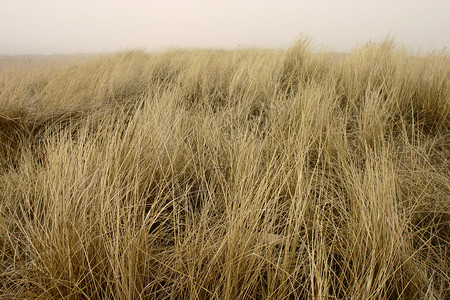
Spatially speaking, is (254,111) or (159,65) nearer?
(254,111)

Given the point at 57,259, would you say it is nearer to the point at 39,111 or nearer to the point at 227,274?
the point at 227,274

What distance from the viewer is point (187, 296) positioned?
66cm

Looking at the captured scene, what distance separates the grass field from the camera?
66 cm

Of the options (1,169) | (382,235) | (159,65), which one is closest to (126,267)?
(382,235)

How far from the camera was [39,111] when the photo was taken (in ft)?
6.26

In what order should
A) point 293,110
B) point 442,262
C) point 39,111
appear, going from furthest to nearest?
point 39,111 < point 293,110 < point 442,262

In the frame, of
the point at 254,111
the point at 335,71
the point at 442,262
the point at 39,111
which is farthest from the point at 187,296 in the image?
the point at 335,71

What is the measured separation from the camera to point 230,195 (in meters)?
0.82

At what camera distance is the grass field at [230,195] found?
0.66 meters

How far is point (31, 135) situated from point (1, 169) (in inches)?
16.1

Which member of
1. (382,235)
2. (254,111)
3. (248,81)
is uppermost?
(248,81)

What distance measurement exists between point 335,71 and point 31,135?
2.79 metres

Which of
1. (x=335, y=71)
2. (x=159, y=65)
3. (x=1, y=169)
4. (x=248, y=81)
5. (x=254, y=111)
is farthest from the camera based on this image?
(x=159, y=65)

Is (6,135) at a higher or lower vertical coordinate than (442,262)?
higher
